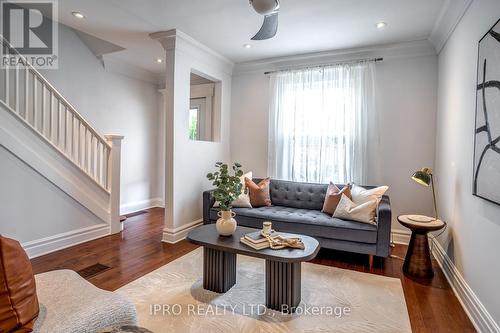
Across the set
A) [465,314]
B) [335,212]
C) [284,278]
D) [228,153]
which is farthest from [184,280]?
[228,153]

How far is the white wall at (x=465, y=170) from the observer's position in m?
1.90

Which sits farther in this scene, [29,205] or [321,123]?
[321,123]

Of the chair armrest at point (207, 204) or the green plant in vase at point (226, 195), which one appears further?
the chair armrest at point (207, 204)

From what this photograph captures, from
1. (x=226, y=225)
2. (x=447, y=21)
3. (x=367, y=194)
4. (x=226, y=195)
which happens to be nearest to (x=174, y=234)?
(x=226, y=225)

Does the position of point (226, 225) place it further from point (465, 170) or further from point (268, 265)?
point (465, 170)

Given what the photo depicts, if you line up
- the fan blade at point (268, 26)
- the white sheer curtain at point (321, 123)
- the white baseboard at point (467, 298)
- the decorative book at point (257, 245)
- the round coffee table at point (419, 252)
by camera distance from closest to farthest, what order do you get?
the white baseboard at point (467, 298)
the decorative book at point (257, 245)
the fan blade at point (268, 26)
the round coffee table at point (419, 252)
the white sheer curtain at point (321, 123)

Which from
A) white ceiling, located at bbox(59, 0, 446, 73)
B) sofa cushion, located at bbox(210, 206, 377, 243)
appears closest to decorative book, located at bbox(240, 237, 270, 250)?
sofa cushion, located at bbox(210, 206, 377, 243)

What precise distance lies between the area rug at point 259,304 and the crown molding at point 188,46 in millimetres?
2810

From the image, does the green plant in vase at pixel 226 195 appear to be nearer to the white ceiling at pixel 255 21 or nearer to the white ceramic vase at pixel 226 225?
the white ceramic vase at pixel 226 225

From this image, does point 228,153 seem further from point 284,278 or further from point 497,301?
point 497,301

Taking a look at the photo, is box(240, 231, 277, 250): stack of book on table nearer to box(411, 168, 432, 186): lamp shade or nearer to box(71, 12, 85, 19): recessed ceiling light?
box(411, 168, 432, 186): lamp shade

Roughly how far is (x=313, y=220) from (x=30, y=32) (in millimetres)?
Result: 4483


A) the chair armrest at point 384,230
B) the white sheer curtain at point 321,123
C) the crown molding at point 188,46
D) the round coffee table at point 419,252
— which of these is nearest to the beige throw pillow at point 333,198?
the white sheer curtain at point 321,123

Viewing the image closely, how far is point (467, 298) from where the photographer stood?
2162 millimetres
